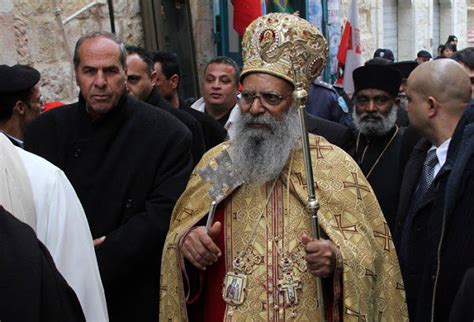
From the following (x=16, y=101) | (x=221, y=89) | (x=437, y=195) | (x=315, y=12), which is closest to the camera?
(x=437, y=195)

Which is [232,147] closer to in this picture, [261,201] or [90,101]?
[261,201]

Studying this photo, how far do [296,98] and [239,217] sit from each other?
59 cm

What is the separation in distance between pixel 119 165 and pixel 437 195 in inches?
60.2

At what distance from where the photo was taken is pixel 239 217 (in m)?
3.79

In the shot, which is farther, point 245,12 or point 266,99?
point 245,12

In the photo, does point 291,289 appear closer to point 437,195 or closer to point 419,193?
point 437,195

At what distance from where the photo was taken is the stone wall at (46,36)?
6879mm

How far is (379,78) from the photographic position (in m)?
6.04

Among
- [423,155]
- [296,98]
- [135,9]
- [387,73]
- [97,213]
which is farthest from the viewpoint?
[135,9]

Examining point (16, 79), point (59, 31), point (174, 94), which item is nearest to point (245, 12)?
point (59, 31)

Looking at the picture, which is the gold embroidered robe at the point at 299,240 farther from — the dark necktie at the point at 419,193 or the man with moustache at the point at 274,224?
the dark necktie at the point at 419,193

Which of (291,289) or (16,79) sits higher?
(16,79)

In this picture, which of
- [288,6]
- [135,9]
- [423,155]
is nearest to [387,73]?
[423,155]

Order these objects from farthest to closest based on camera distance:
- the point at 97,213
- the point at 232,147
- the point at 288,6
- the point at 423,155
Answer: the point at 288,6, the point at 423,155, the point at 97,213, the point at 232,147
